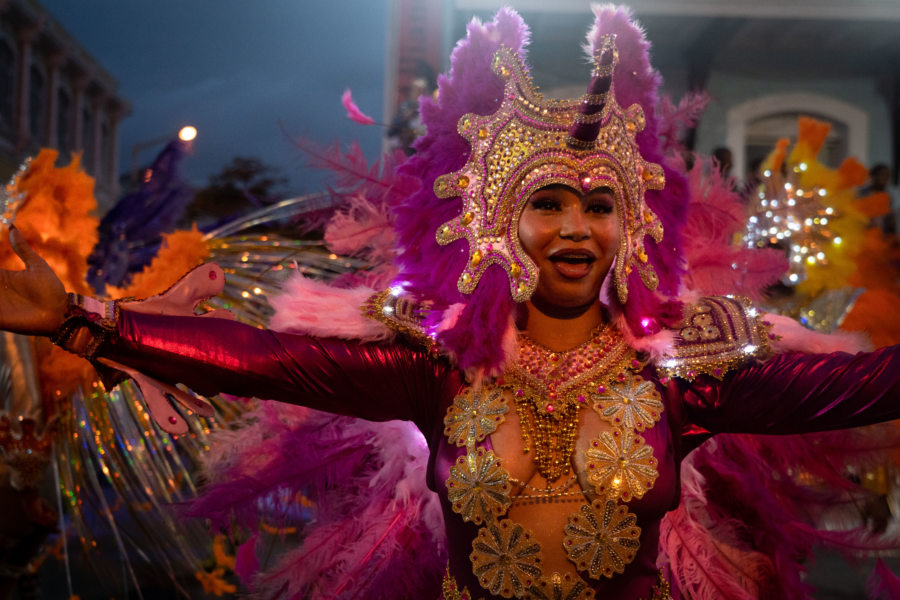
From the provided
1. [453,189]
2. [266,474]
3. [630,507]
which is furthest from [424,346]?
[266,474]

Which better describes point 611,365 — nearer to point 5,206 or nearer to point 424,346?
point 424,346

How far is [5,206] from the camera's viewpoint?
2.48 m

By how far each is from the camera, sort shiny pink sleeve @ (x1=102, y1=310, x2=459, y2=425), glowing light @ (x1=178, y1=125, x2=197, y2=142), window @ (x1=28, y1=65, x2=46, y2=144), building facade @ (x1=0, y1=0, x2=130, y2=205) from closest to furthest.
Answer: shiny pink sleeve @ (x1=102, y1=310, x2=459, y2=425), glowing light @ (x1=178, y1=125, x2=197, y2=142), building facade @ (x1=0, y1=0, x2=130, y2=205), window @ (x1=28, y1=65, x2=46, y2=144)

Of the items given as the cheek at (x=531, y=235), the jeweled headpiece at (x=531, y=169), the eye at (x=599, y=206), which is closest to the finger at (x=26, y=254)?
the jeweled headpiece at (x=531, y=169)

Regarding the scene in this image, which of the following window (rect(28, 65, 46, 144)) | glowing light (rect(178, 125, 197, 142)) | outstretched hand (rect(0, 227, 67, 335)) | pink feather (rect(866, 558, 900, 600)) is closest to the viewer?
outstretched hand (rect(0, 227, 67, 335))

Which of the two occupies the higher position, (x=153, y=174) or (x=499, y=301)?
(x=153, y=174)

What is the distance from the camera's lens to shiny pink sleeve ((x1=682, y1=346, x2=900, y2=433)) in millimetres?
1553

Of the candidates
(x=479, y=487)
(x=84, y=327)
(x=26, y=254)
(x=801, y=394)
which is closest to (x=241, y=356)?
(x=84, y=327)

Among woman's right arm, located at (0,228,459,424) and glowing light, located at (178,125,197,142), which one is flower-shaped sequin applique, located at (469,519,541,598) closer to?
woman's right arm, located at (0,228,459,424)

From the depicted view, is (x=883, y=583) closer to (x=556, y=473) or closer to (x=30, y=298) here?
(x=556, y=473)

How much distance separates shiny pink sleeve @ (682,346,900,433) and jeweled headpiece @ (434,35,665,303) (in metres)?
0.27

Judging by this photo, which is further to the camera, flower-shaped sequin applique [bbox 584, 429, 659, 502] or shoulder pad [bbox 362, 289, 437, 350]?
shoulder pad [bbox 362, 289, 437, 350]

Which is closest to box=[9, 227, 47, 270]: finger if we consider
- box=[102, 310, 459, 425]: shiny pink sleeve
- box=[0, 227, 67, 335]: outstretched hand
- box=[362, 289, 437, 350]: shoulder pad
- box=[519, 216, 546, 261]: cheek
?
box=[0, 227, 67, 335]: outstretched hand

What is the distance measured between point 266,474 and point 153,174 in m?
1.75
